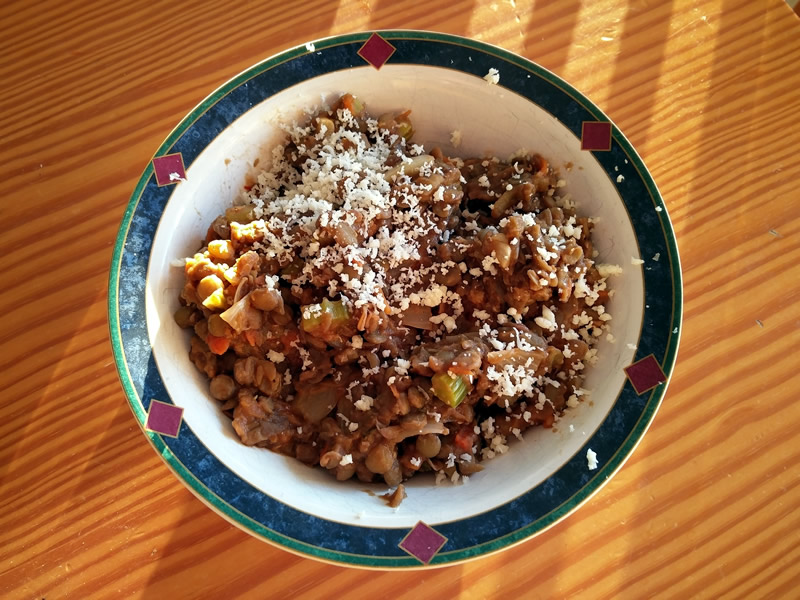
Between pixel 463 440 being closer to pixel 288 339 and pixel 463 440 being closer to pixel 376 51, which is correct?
pixel 288 339

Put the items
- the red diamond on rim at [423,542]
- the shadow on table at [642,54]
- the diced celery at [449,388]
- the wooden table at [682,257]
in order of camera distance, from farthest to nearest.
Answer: the shadow on table at [642,54], the wooden table at [682,257], the diced celery at [449,388], the red diamond on rim at [423,542]

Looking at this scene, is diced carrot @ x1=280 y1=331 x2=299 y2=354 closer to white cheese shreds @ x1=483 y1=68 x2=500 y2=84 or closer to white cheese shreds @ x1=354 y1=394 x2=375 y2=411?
white cheese shreds @ x1=354 y1=394 x2=375 y2=411

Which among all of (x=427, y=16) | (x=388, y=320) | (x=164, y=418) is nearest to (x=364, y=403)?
(x=388, y=320)

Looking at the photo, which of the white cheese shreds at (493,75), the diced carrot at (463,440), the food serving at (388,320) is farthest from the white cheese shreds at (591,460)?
the white cheese shreds at (493,75)

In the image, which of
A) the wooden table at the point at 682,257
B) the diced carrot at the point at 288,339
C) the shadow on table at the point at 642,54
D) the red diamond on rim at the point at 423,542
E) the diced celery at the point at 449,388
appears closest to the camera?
the red diamond on rim at the point at 423,542

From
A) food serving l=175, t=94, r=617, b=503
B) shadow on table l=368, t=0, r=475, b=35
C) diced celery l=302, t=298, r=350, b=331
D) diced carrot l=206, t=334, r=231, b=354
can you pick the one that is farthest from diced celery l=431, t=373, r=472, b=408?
shadow on table l=368, t=0, r=475, b=35

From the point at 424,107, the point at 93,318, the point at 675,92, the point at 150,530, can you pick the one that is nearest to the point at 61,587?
the point at 150,530

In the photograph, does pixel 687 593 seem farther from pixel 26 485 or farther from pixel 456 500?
pixel 26 485

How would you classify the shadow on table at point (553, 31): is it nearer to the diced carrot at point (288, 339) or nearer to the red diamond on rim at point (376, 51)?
the red diamond on rim at point (376, 51)
